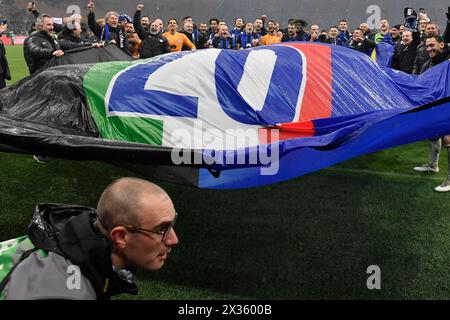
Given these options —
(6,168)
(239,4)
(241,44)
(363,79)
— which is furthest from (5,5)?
(363,79)

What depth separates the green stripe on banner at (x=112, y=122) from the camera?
320 cm

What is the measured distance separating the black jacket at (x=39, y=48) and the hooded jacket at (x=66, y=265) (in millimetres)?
5029

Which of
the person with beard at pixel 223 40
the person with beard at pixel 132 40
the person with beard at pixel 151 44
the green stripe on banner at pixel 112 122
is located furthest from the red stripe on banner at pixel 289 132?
the person with beard at pixel 223 40

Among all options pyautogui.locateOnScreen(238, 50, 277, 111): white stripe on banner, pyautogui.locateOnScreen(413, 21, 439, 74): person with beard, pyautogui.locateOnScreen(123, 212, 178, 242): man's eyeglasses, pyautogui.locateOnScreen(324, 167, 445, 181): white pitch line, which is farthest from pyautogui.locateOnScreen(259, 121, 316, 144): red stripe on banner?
pyautogui.locateOnScreen(413, 21, 439, 74): person with beard

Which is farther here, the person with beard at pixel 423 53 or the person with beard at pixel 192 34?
the person with beard at pixel 192 34

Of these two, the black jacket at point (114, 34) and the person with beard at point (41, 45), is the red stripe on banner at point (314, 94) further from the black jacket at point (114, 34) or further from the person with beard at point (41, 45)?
the black jacket at point (114, 34)

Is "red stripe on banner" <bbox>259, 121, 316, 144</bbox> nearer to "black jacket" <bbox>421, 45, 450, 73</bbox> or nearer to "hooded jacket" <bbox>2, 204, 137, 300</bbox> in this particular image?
"hooded jacket" <bbox>2, 204, 137, 300</bbox>

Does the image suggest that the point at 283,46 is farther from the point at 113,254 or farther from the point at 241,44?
the point at 241,44

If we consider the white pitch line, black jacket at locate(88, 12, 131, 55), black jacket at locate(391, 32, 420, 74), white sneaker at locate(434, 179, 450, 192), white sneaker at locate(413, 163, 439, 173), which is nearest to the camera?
white sneaker at locate(434, 179, 450, 192)

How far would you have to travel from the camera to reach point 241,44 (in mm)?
11031

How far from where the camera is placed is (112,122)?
3.31 metres

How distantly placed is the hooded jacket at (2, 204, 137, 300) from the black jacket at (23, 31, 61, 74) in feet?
16.5

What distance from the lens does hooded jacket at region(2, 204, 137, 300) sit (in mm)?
1158

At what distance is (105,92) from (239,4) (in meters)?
22.3
